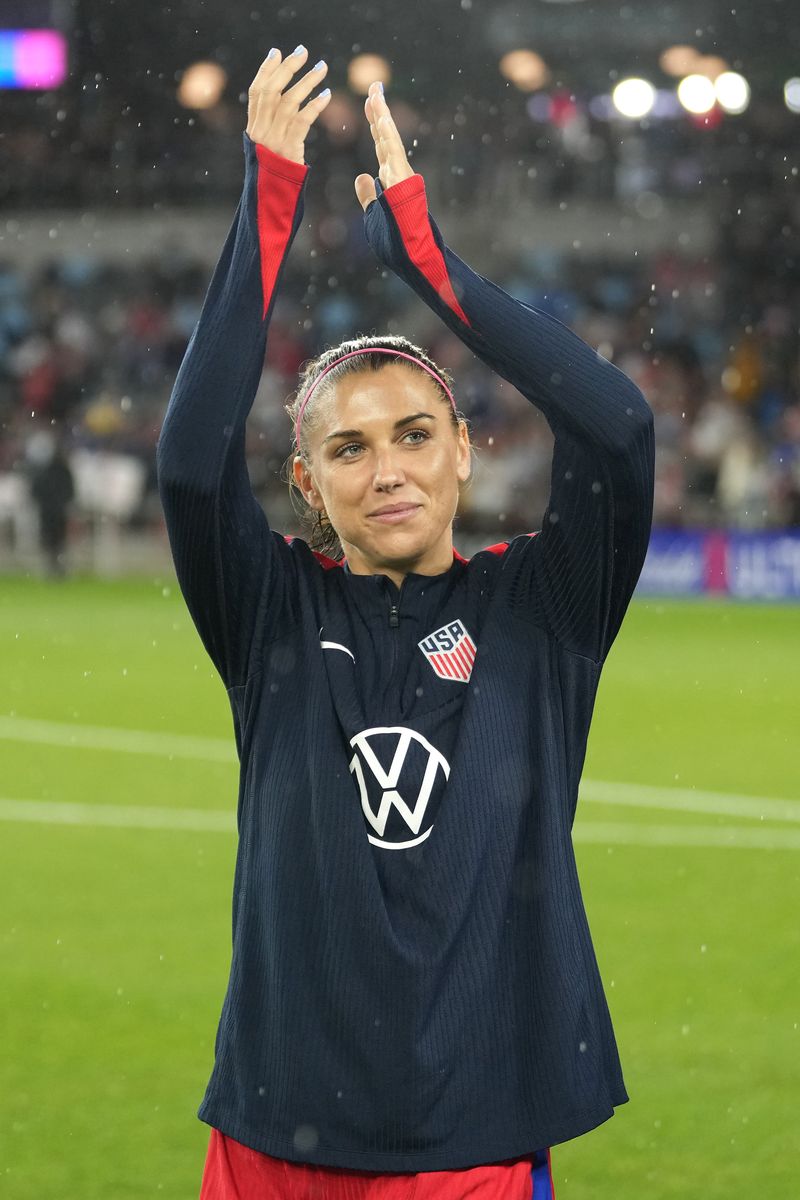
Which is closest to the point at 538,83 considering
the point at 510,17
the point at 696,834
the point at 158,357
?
the point at 510,17

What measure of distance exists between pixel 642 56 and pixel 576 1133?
24481mm

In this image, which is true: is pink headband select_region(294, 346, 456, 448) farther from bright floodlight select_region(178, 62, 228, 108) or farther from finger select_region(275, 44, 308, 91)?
bright floodlight select_region(178, 62, 228, 108)

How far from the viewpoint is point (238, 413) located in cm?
259

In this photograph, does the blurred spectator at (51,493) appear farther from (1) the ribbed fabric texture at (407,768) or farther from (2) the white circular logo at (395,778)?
(2) the white circular logo at (395,778)

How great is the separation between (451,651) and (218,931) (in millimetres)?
4136

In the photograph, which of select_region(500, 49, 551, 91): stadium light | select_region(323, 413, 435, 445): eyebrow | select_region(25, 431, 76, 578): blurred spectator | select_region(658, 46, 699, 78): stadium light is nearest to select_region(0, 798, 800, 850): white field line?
select_region(323, 413, 435, 445): eyebrow

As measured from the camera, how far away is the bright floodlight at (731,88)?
2531 centimetres

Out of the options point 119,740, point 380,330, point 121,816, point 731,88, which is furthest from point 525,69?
point 121,816

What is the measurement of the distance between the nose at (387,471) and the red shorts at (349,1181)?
38.4 inches

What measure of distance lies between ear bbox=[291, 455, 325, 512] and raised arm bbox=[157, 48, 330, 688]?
184 millimetres

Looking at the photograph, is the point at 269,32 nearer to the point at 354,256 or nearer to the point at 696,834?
the point at 354,256

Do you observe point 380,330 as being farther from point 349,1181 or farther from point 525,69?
point 349,1181

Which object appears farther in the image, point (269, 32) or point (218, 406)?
point (269, 32)

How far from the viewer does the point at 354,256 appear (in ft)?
86.0
